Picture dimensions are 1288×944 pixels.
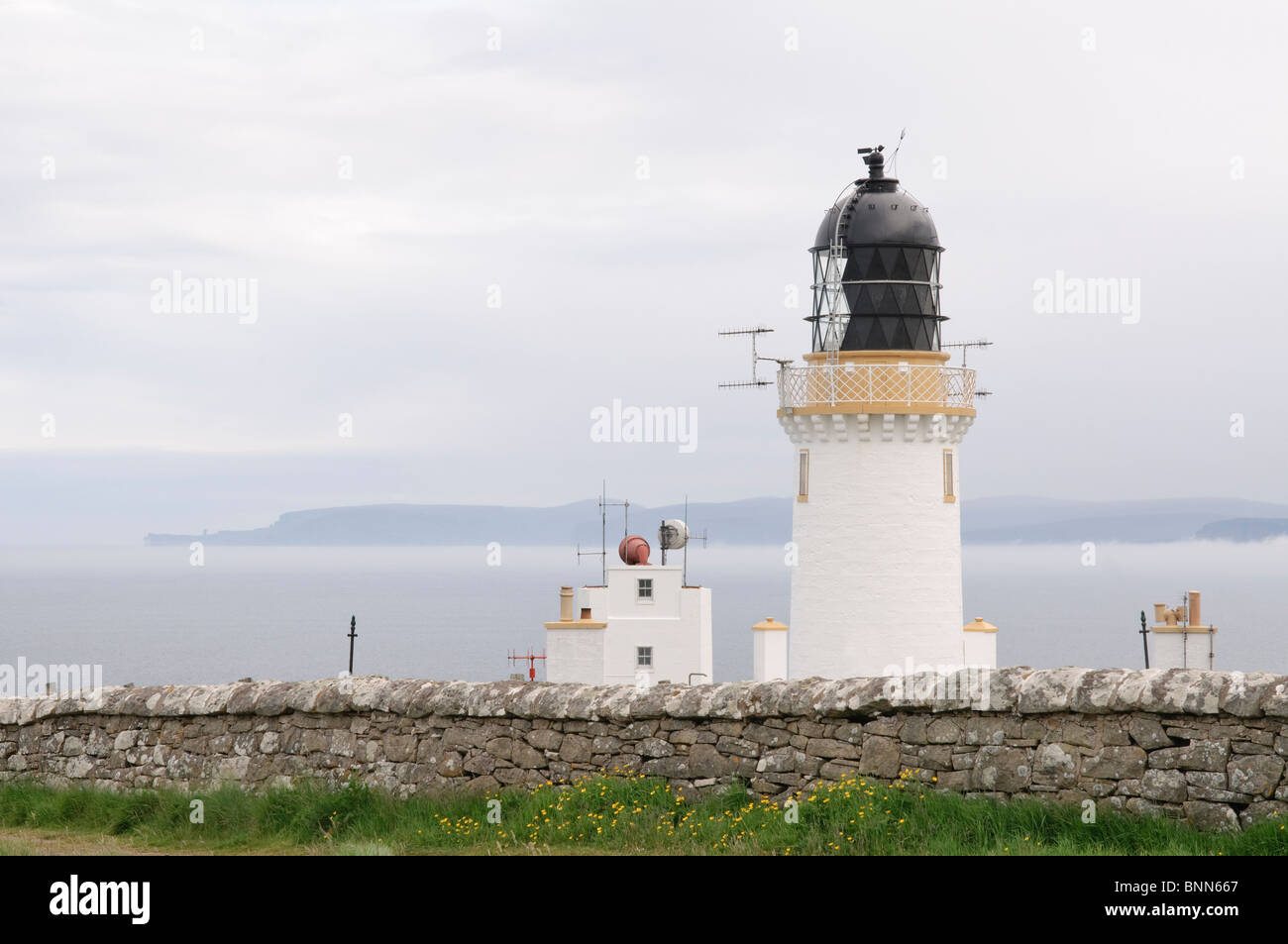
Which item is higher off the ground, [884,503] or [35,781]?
[884,503]

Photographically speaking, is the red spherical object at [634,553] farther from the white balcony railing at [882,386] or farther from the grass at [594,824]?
the grass at [594,824]

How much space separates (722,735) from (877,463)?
1318cm

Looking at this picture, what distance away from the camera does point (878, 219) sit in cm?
2548

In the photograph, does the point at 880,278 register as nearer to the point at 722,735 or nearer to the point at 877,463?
the point at 877,463

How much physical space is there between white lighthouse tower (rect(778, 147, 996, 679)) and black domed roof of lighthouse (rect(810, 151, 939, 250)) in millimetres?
26

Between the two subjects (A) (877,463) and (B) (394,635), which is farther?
(B) (394,635)

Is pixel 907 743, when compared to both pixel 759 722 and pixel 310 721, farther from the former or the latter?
pixel 310 721

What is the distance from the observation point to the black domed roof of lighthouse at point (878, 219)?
83.3 feet

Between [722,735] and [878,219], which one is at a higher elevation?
[878,219]

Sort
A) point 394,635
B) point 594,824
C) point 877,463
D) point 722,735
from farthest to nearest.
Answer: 1. point 394,635
2. point 877,463
3. point 722,735
4. point 594,824

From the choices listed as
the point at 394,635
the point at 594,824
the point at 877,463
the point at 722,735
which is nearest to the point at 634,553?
the point at 877,463
